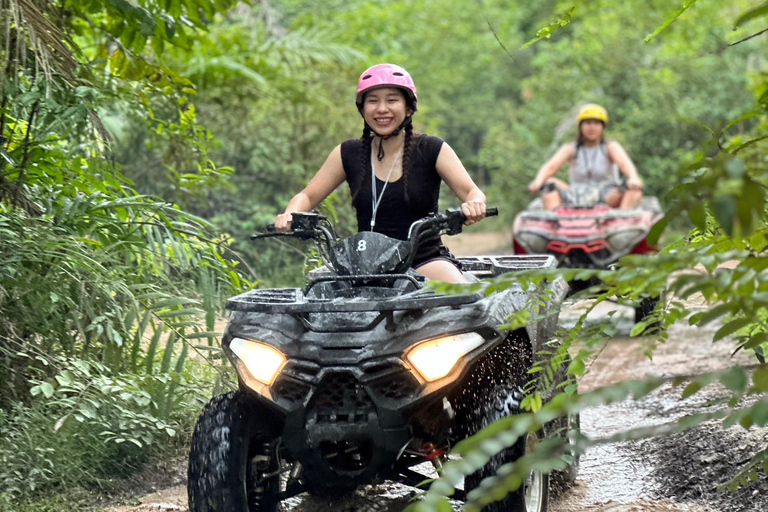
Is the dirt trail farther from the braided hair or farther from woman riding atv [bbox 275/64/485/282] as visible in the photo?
the braided hair

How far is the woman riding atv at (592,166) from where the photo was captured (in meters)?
12.5

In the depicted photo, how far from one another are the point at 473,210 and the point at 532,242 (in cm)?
733

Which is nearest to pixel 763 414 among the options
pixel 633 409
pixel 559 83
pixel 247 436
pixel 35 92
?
pixel 247 436

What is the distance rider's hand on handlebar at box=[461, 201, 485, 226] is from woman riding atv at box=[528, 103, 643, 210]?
7.77 metres

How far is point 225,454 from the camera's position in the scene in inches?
169

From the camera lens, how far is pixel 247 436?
14.4ft

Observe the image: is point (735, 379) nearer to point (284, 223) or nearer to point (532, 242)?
point (284, 223)

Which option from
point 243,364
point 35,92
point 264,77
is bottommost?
point 243,364

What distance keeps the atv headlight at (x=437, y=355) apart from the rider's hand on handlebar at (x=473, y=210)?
70 centimetres

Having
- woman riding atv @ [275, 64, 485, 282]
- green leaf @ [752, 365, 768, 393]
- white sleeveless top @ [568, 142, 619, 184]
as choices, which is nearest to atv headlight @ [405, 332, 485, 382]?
woman riding atv @ [275, 64, 485, 282]

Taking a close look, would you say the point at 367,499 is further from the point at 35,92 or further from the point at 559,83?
the point at 559,83

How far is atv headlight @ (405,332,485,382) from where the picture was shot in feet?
13.4

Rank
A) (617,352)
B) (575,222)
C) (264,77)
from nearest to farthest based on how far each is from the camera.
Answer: (617,352), (575,222), (264,77)

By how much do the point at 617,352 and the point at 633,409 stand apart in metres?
2.20
